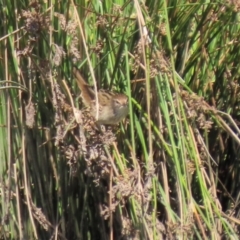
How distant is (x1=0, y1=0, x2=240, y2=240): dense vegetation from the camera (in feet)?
8.93

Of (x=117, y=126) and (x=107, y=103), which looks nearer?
(x=107, y=103)

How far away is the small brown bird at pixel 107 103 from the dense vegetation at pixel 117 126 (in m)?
0.04

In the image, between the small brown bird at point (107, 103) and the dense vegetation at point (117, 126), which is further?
the small brown bird at point (107, 103)

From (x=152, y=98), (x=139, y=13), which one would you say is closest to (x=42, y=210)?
(x=152, y=98)

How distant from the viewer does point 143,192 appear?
256 centimetres

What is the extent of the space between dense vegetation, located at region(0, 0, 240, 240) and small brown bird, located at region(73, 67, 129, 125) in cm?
4

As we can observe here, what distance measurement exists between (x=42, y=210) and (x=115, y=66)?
2.27ft

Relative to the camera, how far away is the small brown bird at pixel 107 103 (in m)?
2.86

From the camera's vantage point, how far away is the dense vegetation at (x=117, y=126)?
8.93 feet

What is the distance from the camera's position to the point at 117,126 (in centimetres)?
308

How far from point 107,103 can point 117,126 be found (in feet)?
0.58

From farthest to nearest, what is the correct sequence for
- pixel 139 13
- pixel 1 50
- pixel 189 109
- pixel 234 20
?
pixel 234 20 → pixel 1 50 → pixel 189 109 → pixel 139 13

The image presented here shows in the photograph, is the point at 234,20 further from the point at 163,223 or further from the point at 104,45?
the point at 163,223

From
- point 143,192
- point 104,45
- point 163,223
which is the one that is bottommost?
point 163,223
